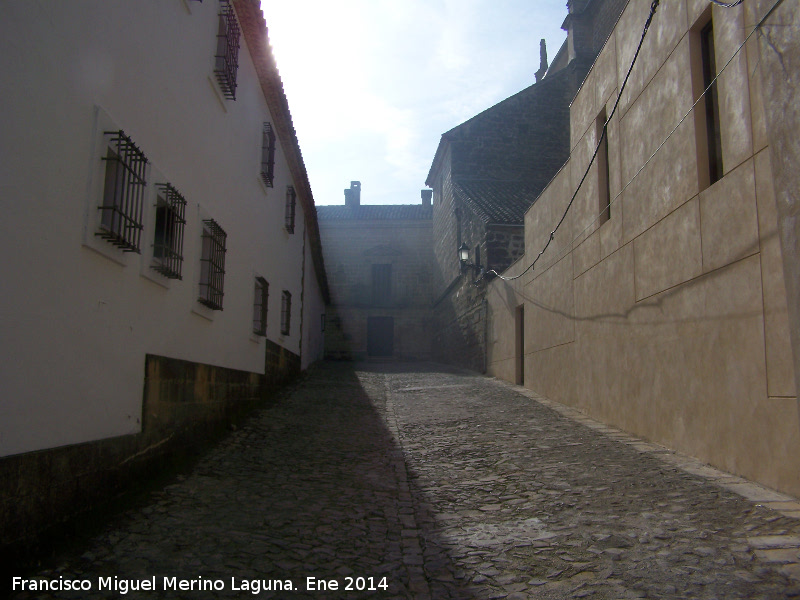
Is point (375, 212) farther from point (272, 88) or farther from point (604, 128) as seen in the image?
point (604, 128)

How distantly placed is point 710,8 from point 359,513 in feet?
17.4

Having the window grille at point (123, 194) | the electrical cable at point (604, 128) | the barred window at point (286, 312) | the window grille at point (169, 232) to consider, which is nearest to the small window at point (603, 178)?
the electrical cable at point (604, 128)

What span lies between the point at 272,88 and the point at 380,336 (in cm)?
2367

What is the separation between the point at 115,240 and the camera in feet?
14.6

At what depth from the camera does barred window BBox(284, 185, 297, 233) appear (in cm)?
1316

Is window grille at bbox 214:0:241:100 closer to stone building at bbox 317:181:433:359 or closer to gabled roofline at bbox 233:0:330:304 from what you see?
gabled roofline at bbox 233:0:330:304

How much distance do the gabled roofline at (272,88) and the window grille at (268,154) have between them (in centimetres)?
45

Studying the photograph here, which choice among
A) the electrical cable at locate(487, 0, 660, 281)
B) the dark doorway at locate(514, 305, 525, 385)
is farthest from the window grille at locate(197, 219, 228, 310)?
the dark doorway at locate(514, 305, 525, 385)

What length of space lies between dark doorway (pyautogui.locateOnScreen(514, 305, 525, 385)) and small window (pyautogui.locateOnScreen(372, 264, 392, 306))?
2052cm

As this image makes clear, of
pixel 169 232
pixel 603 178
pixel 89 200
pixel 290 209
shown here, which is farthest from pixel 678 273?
pixel 290 209

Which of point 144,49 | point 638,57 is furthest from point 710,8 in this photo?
point 144,49

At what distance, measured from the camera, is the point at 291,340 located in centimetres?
1447

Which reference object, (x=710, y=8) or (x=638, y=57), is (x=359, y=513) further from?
(x=638, y=57)

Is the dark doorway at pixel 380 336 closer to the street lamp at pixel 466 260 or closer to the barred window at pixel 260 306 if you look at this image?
the street lamp at pixel 466 260
